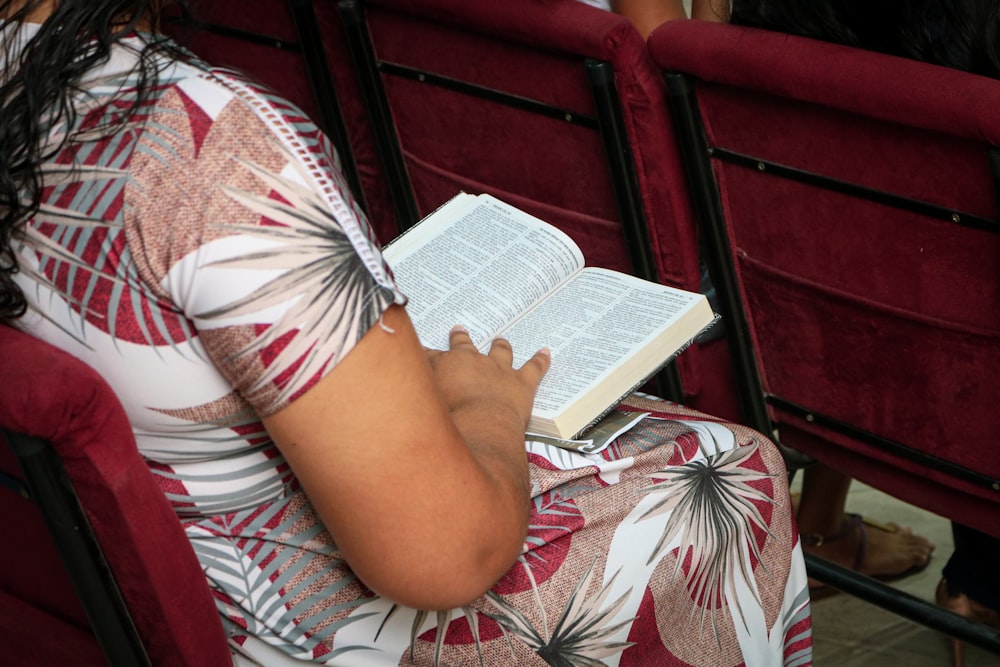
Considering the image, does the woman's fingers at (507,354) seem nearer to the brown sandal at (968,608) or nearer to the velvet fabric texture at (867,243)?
the velvet fabric texture at (867,243)

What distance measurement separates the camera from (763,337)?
1562mm

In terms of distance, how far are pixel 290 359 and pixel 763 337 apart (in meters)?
0.90

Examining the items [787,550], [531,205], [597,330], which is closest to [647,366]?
[597,330]

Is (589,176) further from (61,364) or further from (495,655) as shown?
(61,364)

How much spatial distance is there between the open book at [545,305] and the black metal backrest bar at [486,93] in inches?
10.6

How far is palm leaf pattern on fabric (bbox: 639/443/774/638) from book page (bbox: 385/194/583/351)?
0.26 metres

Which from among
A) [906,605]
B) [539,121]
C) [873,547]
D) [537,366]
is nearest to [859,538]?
[873,547]

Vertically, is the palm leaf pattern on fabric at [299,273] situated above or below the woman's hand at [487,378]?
above

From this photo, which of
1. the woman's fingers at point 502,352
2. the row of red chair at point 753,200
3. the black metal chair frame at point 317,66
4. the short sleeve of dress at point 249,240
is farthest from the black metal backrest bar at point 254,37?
the short sleeve of dress at point 249,240

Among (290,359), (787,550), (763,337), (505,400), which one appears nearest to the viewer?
(290,359)

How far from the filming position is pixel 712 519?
3.66 feet

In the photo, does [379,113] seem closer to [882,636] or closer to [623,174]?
[623,174]

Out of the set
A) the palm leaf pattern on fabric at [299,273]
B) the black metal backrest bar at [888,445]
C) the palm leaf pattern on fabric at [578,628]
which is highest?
the palm leaf pattern on fabric at [299,273]

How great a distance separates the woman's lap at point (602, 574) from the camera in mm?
1006
